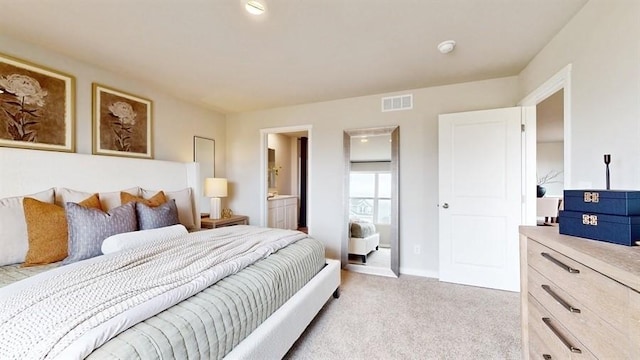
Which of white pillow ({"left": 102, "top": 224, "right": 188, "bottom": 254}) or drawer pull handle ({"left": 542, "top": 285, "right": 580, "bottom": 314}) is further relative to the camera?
white pillow ({"left": 102, "top": 224, "right": 188, "bottom": 254})

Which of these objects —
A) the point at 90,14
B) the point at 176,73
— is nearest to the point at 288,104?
the point at 176,73

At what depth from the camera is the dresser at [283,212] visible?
4.66 meters

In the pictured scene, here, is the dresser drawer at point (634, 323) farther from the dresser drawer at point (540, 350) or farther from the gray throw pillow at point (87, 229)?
the gray throw pillow at point (87, 229)

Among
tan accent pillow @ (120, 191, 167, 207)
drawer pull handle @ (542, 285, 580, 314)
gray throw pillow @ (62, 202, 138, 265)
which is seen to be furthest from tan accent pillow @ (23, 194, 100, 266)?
drawer pull handle @ (542, 285, 580, 314)

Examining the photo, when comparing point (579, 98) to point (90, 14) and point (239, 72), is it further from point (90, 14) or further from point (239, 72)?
point (90, 14)

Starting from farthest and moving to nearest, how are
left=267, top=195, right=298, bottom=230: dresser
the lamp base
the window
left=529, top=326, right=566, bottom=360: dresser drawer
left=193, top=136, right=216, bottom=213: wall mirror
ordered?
left=267, top=195, right=298, bottom=230: dresser < left=193, top=136, right=216, bottom=213: wall mirror < the lamp base < the window < left=529, top=326, right=566, bottom=360: dresser drawer

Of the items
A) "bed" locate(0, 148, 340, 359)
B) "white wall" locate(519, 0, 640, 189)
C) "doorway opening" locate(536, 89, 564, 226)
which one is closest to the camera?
"bed" locate(0, 148, 340, 359)

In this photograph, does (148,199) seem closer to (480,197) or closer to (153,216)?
(153,216)

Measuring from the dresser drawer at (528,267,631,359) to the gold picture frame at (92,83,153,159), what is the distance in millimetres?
3684

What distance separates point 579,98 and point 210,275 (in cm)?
260

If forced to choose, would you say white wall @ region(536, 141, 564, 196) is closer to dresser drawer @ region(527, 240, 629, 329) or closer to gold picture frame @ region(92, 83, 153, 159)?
dresser drawer @ region(527, 240, 629, 329)

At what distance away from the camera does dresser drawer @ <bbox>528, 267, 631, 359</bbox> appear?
0.79 metres

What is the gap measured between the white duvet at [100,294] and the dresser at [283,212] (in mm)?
2836

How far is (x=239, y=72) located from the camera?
2.82 metres
